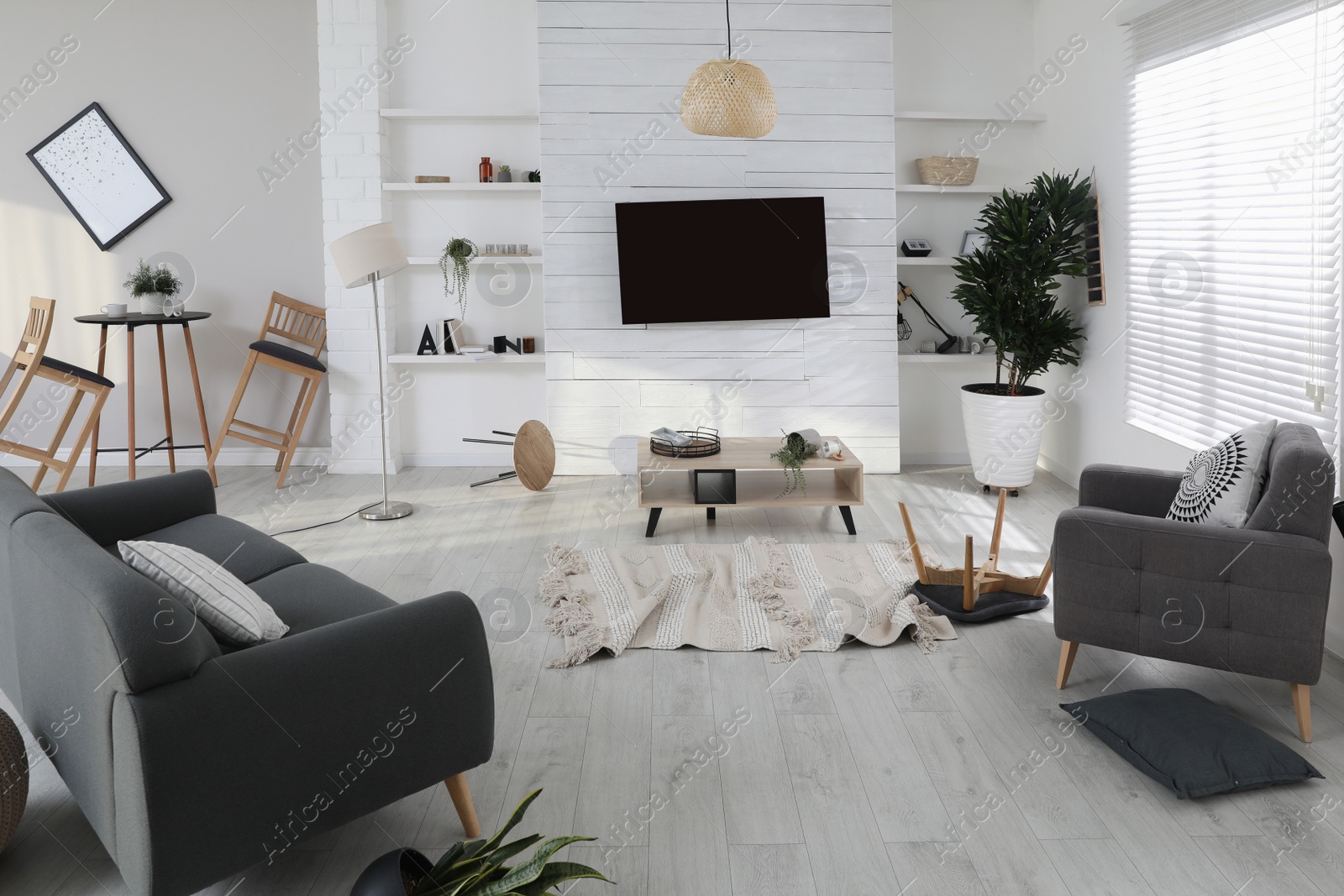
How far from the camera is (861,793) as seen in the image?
101 inches

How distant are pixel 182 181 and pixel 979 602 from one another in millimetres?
5220

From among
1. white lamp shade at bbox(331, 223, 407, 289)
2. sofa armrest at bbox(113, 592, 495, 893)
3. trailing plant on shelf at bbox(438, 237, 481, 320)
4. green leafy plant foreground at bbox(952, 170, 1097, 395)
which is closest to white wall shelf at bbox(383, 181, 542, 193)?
trailing plant on shelf at bbox(438, 237, 481, 320)

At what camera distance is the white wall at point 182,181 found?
600 cm

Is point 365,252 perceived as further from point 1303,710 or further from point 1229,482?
point 1303,710

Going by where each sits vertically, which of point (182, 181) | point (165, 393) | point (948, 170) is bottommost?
point (165, 393)

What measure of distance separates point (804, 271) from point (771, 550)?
2025 millimetres

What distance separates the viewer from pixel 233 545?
3.18 meters

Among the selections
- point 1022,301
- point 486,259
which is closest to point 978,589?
point 1022,301

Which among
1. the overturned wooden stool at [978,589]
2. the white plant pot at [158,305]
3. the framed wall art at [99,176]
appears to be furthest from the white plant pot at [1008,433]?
the framed wall art at [99,176]

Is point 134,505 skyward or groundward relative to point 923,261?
groundward

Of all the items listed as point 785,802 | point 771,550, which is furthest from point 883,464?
point 785,802

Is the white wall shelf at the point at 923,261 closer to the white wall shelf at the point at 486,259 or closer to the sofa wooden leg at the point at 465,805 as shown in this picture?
the white wall shelf at the point at 486,259

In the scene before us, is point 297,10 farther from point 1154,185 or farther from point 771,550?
point 1154,185

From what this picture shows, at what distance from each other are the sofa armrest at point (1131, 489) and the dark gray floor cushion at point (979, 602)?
50 cm
